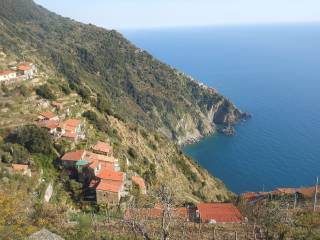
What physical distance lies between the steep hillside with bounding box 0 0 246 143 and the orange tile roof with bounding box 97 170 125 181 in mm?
72669

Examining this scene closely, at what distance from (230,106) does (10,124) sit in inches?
4401

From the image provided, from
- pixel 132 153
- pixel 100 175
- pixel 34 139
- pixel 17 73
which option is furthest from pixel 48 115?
pixel 132 153

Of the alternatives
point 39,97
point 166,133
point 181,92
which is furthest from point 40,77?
point 181,92

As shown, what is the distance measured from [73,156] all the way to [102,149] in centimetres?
664

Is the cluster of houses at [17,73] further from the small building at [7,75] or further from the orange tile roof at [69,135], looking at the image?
the orange tile roof at [69,135]

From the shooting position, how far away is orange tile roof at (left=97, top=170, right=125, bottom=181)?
42.2 metres

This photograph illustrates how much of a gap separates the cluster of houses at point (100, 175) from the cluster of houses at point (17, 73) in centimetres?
2110

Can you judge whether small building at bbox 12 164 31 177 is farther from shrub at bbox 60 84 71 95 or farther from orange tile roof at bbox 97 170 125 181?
shrub at bbox 60 84 71 95

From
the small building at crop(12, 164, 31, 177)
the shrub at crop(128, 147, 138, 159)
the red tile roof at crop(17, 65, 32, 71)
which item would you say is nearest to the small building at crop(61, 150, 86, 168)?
the small building at crop(12, 164, 31, 177)

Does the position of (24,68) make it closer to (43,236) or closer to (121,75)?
(43,236)

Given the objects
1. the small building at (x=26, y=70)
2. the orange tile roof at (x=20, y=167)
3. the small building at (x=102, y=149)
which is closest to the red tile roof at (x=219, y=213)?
the small building at (x=102, y=149)

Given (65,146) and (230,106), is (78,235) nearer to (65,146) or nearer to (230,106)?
(65,146)

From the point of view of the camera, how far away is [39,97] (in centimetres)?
5866

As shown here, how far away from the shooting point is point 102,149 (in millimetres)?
51000
